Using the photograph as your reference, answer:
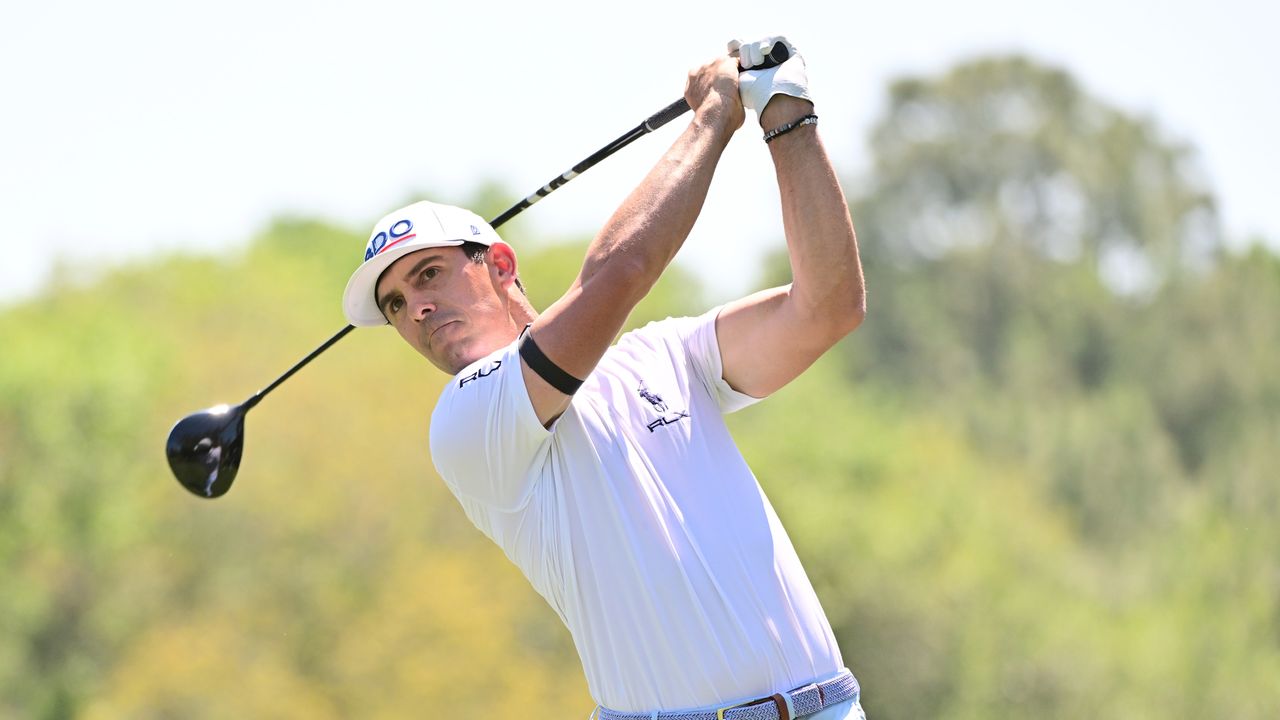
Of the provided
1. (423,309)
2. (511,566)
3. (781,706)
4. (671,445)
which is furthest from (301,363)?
(511,566)

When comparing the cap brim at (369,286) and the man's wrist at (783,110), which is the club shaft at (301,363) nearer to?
the cap brim at (369,286)

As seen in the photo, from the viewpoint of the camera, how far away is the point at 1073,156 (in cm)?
5450

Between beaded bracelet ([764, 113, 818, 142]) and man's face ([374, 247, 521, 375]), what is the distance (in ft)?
3.12

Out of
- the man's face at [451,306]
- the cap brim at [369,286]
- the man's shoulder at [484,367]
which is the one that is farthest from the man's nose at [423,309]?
the man's shoulder at [484,367]

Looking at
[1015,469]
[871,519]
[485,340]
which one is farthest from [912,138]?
[485,340]

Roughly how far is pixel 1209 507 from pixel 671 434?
3886 centimetres

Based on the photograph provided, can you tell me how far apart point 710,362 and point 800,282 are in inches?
15.2

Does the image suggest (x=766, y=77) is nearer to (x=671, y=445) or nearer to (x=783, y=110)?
(x=783, y=110)

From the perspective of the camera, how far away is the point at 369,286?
4.79 meters

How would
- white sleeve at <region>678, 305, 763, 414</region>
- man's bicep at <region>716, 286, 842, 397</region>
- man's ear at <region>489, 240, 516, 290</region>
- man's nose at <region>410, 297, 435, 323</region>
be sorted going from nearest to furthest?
man's bicep at <region>716, 286, 842, 397</region> < white sleeve at <region>678, 305, 763, 414</region> < man's nose at <region>410, 297, 435, 323</region> < man's ear at <region>489, 240, 516, 290</region>

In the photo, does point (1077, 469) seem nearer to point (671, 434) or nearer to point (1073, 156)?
point (1073, 156)

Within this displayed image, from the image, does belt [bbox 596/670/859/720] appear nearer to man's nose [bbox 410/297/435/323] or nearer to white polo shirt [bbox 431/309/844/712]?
white polo shirt [bbox 431/309/844/712]

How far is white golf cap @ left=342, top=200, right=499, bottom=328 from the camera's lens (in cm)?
459

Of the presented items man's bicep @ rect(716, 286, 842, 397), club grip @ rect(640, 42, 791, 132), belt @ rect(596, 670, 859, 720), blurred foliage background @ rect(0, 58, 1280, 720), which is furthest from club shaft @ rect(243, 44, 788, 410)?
blurred foliage background @ rect(0, 58, 1280, 720)
